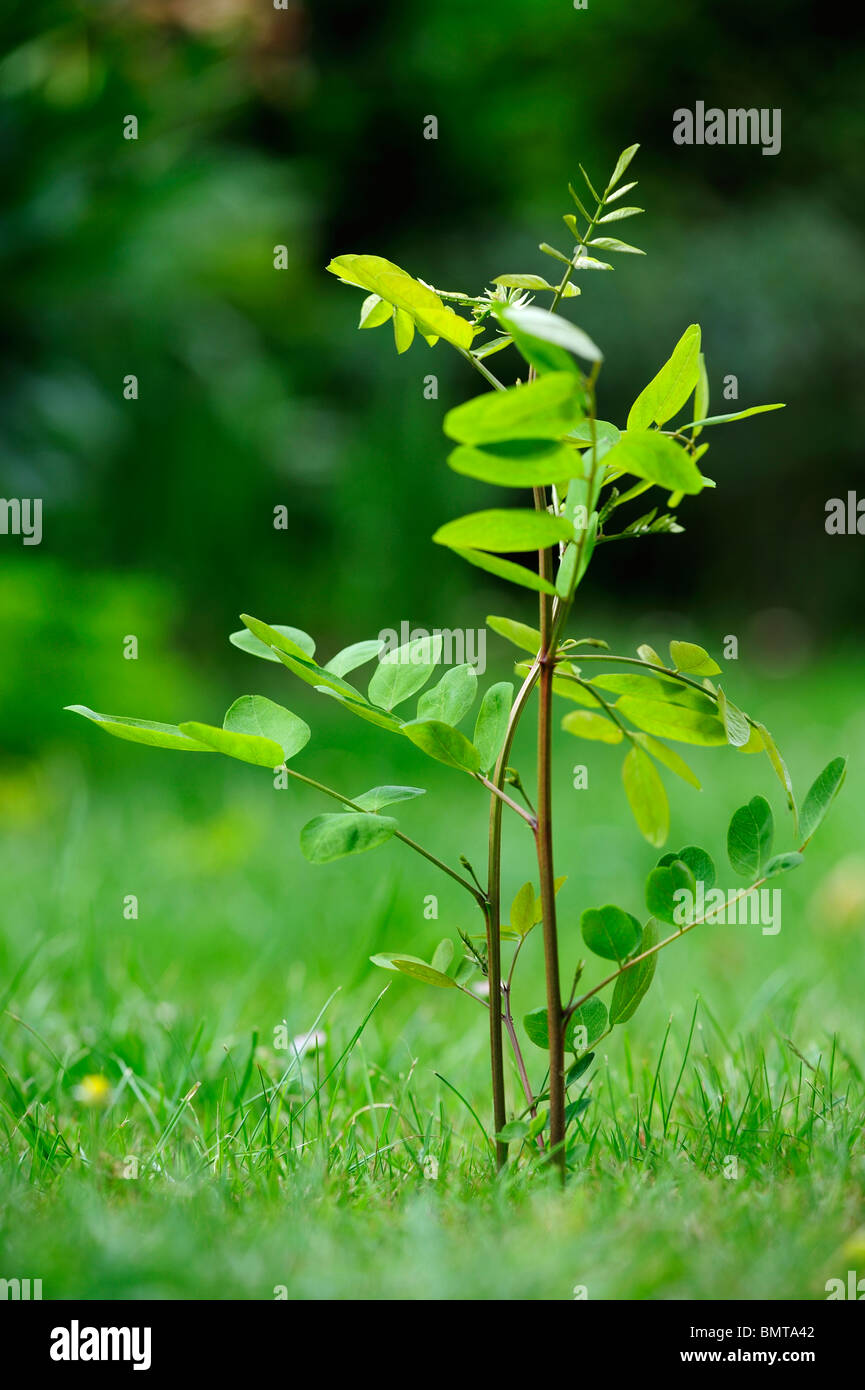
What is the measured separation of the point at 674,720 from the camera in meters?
0.79

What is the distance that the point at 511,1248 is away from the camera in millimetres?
641

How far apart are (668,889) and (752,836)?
66 mm

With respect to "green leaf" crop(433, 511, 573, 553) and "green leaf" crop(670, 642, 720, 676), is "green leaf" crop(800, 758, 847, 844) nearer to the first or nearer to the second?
"green leaf" crop(670, 642, 720, 676)

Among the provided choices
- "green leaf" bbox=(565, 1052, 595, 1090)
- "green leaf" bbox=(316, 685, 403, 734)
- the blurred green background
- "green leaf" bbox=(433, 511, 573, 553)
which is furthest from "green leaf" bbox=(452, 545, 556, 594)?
the blurred green background

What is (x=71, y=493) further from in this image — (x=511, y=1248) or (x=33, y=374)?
(x=511, y=1248)

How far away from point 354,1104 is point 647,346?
426 centimetres

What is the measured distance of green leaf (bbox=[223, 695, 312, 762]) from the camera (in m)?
0.78

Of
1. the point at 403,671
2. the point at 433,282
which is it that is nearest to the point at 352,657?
the point at 403,671

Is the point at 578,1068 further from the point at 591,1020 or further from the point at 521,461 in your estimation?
the point at 521,461

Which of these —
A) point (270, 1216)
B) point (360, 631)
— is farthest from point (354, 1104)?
point (360, 631)

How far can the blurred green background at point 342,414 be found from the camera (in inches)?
79.3

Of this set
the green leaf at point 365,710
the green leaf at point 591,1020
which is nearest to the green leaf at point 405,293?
the green leaf at point 365,710

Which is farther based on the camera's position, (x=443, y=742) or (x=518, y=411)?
(x=443, y=742)

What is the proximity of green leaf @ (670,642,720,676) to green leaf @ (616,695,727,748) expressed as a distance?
3cm
